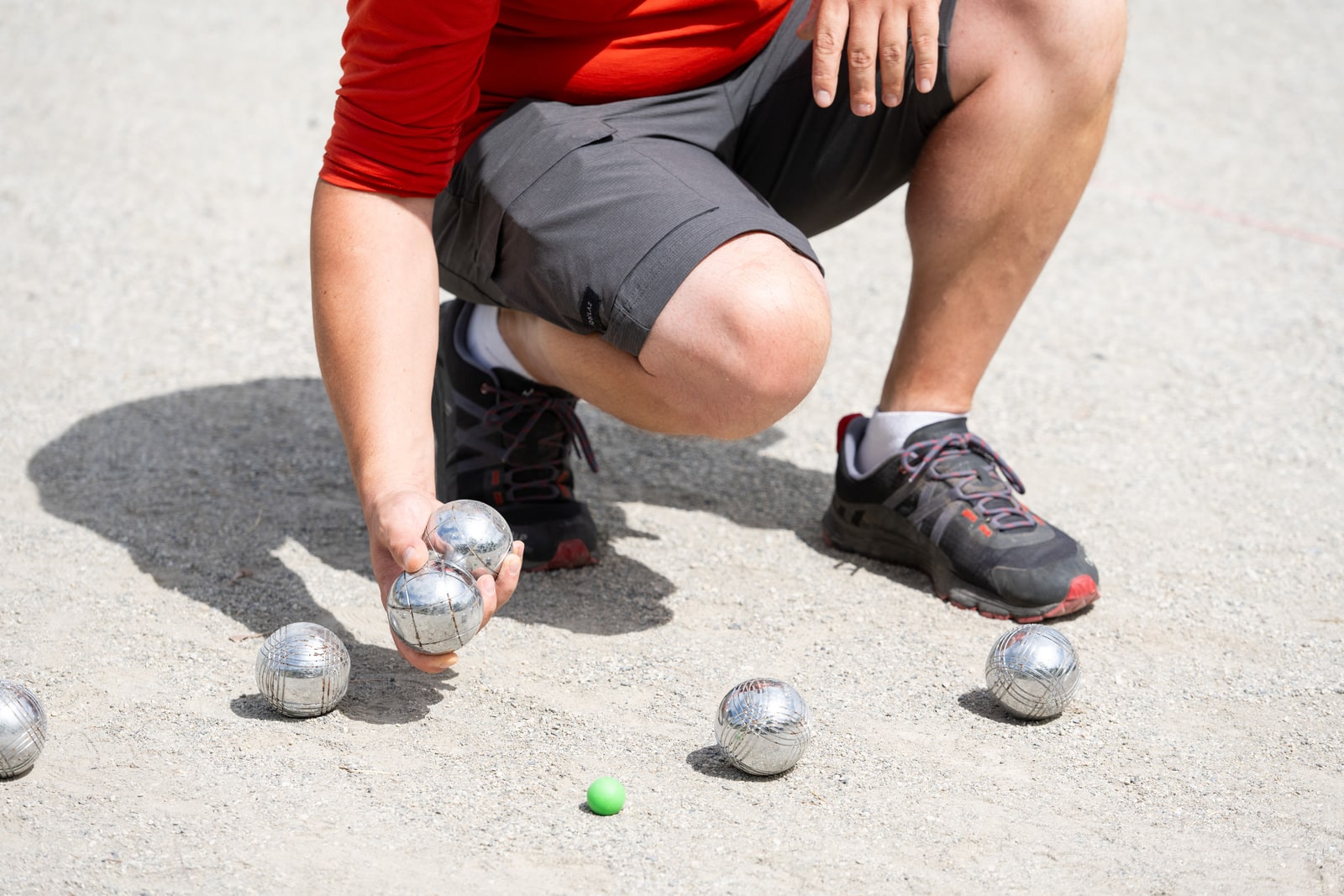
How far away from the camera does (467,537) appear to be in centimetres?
214

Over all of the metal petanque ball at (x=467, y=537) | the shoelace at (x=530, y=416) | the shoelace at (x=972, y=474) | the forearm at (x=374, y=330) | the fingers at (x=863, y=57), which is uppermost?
the fingers at (x=863, y=57)

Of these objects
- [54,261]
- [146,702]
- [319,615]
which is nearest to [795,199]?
[319,615]

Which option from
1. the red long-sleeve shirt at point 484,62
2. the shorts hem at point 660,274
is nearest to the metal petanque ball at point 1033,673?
the shorts hem at point 660,274

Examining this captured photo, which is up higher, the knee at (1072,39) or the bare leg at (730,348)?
the knee at (1072,39)

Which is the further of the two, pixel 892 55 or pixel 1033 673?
pixel 892 55

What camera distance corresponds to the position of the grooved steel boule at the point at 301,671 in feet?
7.02

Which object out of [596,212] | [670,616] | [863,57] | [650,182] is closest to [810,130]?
[863,57]

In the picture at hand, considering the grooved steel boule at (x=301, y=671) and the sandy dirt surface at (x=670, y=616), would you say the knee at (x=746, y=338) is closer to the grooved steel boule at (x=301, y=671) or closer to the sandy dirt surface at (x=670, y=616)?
the sandy dirt surface at (x=670, y=616)

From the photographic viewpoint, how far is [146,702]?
2227 mm

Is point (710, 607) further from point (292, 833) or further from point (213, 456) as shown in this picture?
→ point (213, 456)

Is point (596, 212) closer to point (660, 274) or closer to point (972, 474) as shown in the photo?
point (660, 274)

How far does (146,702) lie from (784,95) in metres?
1.69

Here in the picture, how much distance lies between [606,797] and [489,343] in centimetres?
119

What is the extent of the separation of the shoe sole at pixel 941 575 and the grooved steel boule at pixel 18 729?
1629mm
